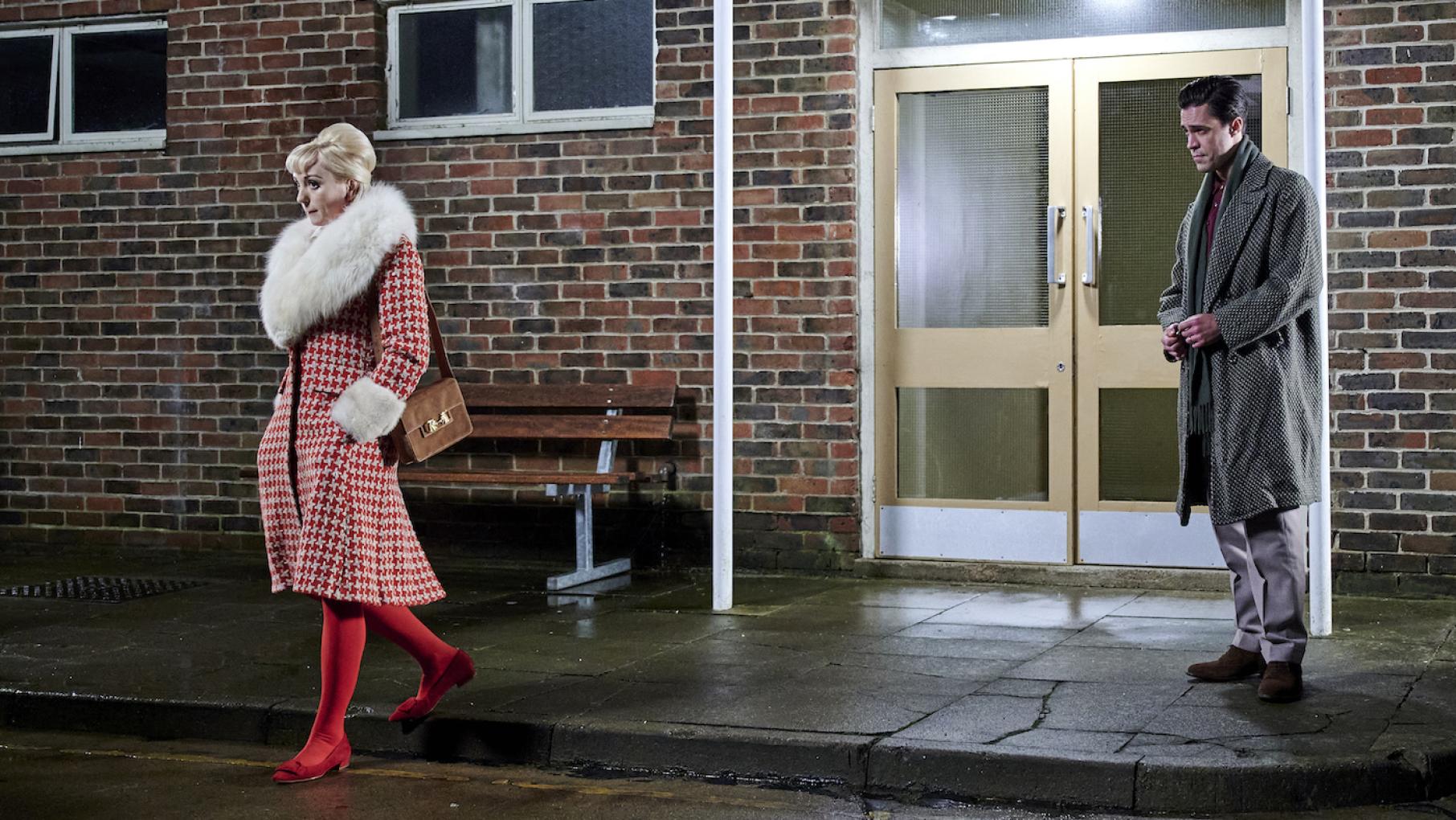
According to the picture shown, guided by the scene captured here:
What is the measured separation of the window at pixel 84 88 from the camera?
1009 cm

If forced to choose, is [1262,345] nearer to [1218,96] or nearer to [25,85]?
[1218,96]

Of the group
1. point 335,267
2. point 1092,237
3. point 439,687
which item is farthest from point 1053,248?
point 335,267

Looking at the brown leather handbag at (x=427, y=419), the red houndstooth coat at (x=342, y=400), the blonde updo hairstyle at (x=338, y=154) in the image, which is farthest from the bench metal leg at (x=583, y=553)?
the blonde updo hairstyle at (x=338, y=154)

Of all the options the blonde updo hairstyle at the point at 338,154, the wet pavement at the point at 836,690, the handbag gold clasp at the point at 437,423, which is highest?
the blonde updo hairstyle at the point at 338,154

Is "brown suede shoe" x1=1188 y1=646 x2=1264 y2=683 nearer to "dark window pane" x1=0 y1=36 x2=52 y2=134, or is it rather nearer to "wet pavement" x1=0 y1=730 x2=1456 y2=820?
"wet pavement" x1=0 y1=730 x2=1456 y2=820

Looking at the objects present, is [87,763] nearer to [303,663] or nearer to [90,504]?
[303,663]

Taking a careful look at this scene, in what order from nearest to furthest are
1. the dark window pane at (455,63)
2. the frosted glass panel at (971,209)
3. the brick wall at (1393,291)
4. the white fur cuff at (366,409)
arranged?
the white fur cuff at (366,409), the brick wall at (1393,291), the frosted glass panel at (971,209), the dark window pane at (455,63)

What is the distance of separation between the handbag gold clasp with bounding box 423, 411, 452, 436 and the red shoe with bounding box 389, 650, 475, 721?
2.39ft

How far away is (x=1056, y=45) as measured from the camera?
329 inches

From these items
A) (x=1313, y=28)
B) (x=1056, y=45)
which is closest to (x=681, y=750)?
(x=1313, y=28)

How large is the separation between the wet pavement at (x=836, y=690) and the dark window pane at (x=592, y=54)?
2.69m

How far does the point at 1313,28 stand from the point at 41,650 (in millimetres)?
5531

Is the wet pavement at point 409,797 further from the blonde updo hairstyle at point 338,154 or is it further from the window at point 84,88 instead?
the window at point 84,88

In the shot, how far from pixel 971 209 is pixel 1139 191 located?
834mm
